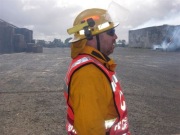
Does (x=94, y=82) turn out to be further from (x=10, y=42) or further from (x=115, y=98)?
(x=10, y=42)

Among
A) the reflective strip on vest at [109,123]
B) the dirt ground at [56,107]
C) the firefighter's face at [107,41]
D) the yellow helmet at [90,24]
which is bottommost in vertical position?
the dirt ground at [56,107]

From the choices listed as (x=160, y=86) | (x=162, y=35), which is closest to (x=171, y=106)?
(x=160, y=86)

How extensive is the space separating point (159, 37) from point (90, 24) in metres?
49.6

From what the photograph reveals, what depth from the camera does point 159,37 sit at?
49594 mm

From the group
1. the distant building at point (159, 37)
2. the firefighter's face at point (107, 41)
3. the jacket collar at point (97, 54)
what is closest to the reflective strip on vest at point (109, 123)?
the jacket collar at point (97, 54)

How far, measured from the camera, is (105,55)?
216 cm

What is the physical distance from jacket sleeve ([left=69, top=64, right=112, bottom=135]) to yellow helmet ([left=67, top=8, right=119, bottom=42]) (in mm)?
310

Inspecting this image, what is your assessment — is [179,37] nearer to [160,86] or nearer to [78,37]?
[160,86]

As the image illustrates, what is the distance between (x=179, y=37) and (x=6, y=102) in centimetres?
4210

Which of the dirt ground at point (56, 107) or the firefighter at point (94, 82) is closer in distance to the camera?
the firefighter at point (94, 82)

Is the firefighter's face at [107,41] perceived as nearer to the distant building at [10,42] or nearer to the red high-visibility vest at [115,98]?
the red high-visibility vest at [115,98]

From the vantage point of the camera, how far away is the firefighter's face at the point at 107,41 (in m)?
2.13

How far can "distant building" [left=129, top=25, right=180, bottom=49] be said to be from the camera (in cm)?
4614

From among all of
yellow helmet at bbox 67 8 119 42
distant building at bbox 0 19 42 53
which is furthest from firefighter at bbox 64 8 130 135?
distant building at bbox 0 19 42 53
